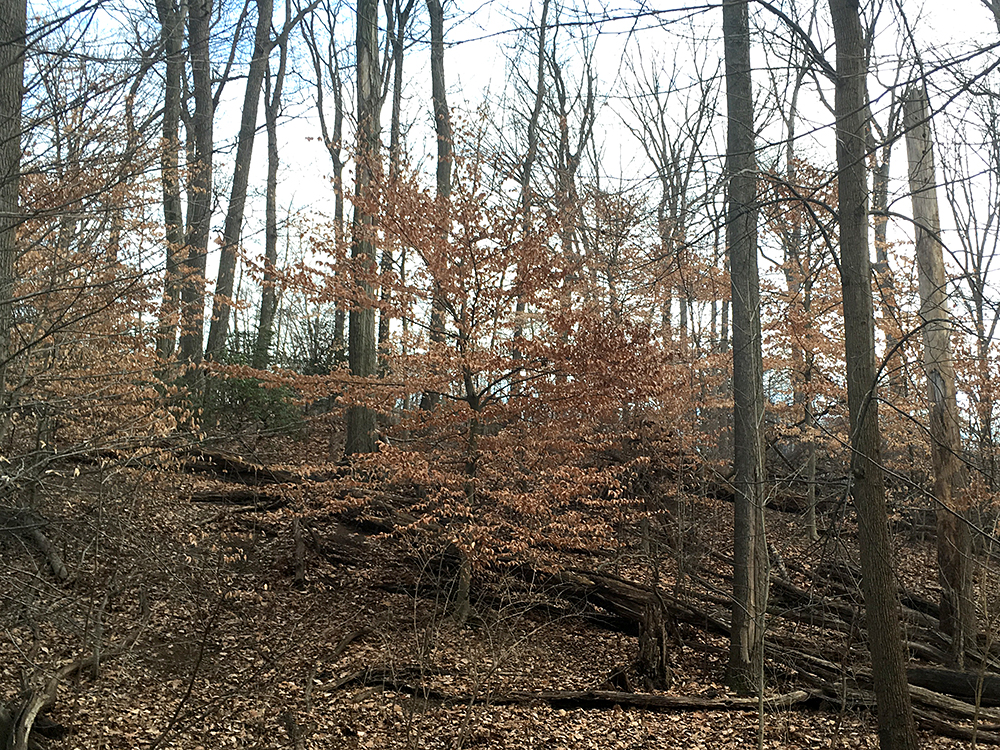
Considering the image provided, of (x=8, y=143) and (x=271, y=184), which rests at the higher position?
(x=271, y=184)

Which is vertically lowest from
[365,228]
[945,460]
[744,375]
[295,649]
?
[295,649]

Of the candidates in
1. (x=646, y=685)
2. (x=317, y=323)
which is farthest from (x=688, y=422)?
(x=317, y=323)

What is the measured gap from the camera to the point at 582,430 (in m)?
9.09

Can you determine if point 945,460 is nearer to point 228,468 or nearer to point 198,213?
point 228,468

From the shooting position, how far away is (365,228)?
9055 mm

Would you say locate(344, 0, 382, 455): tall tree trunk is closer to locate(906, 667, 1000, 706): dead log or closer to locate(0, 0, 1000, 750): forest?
locate(0, 0, 1000, 750): forest

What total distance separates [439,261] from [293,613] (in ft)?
15.0

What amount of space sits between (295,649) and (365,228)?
4.81 meters

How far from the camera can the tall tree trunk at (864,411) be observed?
4.55 metres

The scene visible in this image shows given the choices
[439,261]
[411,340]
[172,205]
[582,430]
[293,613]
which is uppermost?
[172,205]

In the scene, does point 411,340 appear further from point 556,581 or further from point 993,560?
point 993,560

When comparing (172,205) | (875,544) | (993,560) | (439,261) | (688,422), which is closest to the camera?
(875,544)

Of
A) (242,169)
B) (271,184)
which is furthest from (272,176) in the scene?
(242,169)

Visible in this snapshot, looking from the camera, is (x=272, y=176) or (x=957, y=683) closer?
(x=957, y=683)
